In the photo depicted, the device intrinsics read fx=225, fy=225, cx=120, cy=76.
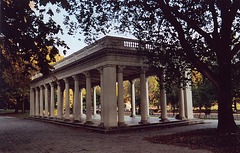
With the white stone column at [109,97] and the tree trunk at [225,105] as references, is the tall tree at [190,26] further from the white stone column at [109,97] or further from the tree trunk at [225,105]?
the white stone column at [109,97]

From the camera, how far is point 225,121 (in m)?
13.9

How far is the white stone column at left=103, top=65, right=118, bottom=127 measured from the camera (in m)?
20.3

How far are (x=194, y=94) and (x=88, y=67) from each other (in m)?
23.8

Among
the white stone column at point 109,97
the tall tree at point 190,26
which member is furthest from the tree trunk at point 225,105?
the white stone column at point 109,97

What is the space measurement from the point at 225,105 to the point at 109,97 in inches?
394

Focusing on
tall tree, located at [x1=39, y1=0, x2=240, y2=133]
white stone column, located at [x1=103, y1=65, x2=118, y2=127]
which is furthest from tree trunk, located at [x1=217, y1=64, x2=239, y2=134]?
white stone column, located at [x1=103, y1=65, x2=118, y2=127]

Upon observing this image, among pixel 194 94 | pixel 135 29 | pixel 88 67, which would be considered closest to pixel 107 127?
pixel 88 67

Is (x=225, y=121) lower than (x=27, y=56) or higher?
lower

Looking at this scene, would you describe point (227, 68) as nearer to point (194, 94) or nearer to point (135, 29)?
point (135, 29)

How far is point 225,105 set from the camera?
13891mm

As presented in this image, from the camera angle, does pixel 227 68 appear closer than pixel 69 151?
No

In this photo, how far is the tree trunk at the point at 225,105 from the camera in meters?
13.8

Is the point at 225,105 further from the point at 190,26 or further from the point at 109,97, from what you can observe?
the point at 109,97

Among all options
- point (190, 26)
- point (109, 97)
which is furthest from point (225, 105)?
point (109, 97)
